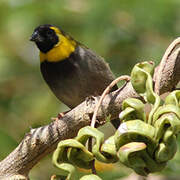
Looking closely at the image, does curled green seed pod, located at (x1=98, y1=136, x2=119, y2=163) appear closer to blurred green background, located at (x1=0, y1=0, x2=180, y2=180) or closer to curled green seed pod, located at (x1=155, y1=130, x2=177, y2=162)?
curled green seed pod, located at (x1=155, y1=130, x2=177, y2=162)

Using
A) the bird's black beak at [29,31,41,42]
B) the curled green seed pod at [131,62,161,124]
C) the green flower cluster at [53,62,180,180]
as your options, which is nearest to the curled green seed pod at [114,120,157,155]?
the green flower cluster at [53,62,180,180]

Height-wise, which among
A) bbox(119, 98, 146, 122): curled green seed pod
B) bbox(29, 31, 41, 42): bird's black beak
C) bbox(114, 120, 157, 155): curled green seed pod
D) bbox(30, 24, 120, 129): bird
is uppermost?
bbox(119, 98, 146, 122): curled green seed pod

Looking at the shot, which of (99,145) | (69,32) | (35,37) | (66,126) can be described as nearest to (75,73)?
(35,37)

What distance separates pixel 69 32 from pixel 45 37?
27cm

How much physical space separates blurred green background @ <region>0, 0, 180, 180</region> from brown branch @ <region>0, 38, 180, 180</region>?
37.5 inches

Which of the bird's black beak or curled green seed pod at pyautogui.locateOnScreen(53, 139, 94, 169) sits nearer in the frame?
curled green seed pod at pyautogui.locateOnScreen(53, 139, 94, 169)

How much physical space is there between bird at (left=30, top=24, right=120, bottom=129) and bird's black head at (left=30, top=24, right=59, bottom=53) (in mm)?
197

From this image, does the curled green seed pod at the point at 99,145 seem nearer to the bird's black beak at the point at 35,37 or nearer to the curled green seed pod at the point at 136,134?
the curled green seed pod at the point at 136,134

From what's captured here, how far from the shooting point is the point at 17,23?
12.9ft

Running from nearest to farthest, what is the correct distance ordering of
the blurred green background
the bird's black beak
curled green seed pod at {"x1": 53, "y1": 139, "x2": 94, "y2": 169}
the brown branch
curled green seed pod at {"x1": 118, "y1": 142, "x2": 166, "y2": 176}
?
curled green seed pod at {"x1": 118, "y1": 142, "x2": 166, "y2": 176} < curled green seed pod at {"x1": 53, "y1": 139, "x2": 94, "y2": 169} < the brown branch < the blurred green background < the bird's black beak

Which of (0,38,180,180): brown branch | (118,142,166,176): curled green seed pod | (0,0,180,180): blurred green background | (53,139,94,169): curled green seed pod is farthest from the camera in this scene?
(0,0,180,180): blurred green background

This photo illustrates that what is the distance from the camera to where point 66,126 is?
7.06ft

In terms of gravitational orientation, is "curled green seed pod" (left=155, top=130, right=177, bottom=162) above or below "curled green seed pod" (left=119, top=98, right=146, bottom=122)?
below

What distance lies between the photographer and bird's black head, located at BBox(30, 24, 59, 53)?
432 centimetres
